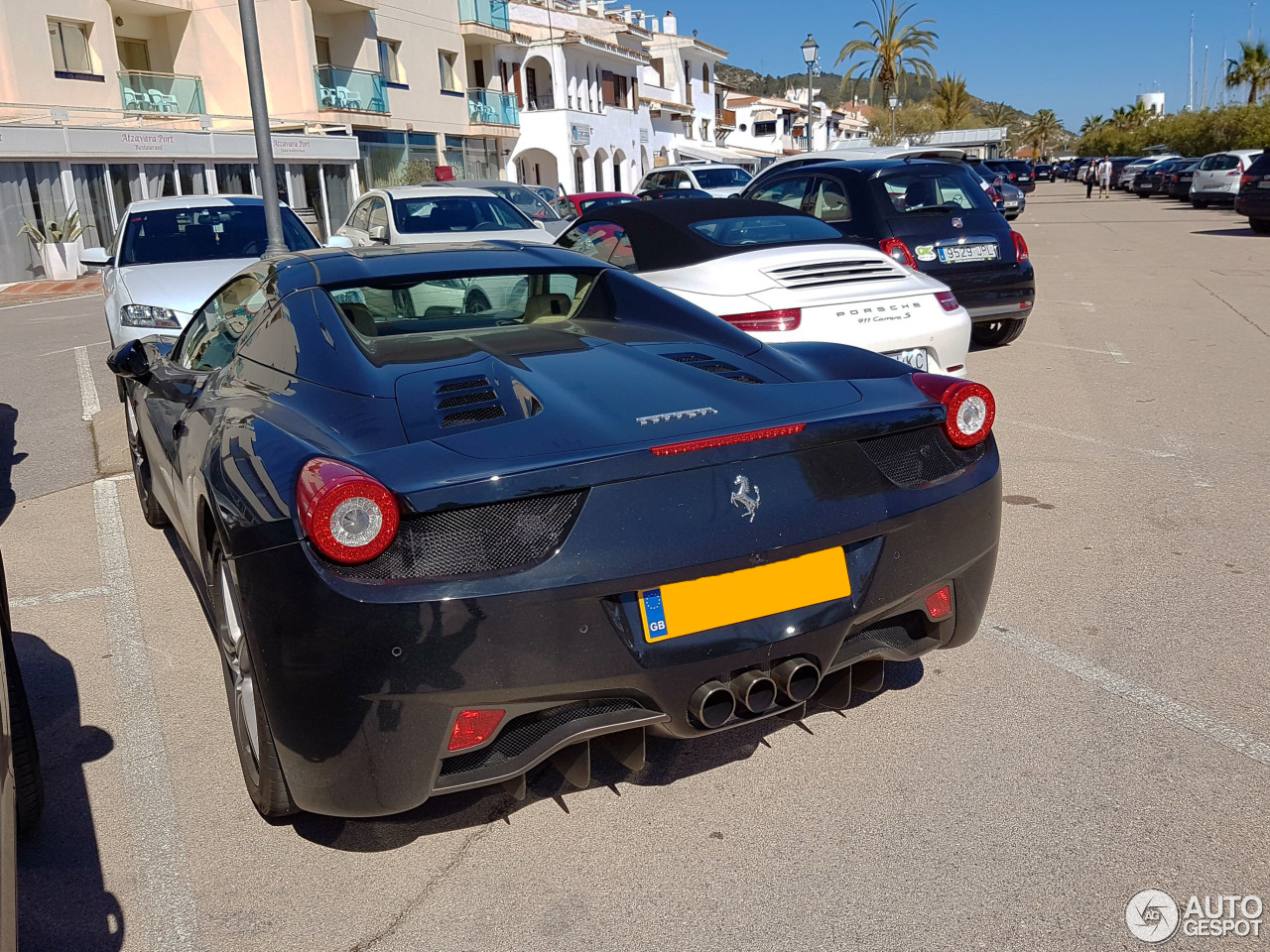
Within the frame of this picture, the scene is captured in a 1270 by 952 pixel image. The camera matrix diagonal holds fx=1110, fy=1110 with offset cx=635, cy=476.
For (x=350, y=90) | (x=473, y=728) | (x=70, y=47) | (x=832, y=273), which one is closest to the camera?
(x=473, y=728)

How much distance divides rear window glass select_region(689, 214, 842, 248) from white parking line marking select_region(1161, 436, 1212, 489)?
2373mm

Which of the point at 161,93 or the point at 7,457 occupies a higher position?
the point at 161,93

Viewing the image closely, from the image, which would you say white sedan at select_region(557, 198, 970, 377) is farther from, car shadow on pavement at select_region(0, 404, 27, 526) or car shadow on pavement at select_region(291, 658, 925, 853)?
car shadow on pavement at select_region(0, 404, 27, 526)

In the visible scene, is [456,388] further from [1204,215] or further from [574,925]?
[1204,215]

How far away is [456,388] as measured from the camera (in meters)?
2.91

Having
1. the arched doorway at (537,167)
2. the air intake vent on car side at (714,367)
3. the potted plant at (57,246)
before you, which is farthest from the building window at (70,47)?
the air intake vent on car side at (714,367)

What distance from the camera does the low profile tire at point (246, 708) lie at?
106 inches

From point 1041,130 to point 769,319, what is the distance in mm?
136464

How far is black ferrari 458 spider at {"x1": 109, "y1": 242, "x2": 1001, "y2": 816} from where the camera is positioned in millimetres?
2389

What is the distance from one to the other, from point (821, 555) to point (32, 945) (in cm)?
202

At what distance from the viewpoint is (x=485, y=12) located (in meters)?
40.9

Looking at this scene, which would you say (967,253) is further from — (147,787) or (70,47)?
(70,47)

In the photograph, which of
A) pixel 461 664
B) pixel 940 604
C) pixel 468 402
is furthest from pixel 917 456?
pixel 461 664

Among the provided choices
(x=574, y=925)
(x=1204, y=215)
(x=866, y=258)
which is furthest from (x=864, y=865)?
(x=1204, y=215)
